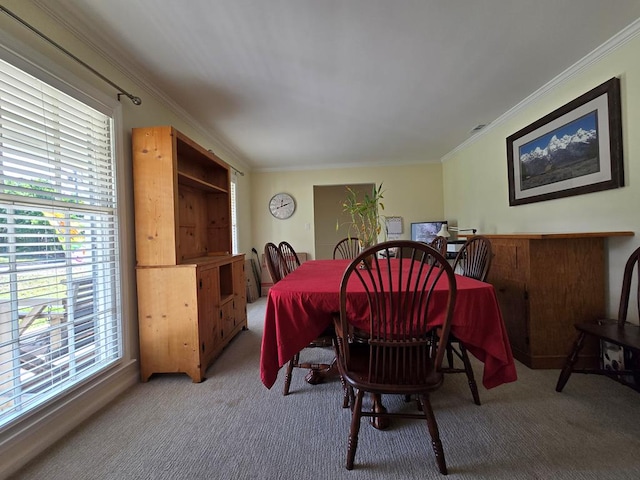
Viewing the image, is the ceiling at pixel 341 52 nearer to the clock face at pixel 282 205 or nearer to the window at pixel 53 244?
the window at pixel 53 244

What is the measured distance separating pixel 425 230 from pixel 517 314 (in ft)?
8.94

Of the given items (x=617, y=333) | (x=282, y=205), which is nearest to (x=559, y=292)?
(x=617, y=333)

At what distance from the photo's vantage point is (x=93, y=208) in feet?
5.49

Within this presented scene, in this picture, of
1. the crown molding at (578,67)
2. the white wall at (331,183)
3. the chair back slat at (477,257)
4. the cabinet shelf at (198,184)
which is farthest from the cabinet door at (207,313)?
the crown molding at (578,67)

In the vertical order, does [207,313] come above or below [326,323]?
below

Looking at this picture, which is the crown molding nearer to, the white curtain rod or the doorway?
the white curtain rod

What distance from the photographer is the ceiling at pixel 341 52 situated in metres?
1.51

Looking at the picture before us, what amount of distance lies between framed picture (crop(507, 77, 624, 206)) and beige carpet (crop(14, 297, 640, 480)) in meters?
1.50

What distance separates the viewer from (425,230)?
4.67 m

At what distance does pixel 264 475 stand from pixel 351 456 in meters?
0.39

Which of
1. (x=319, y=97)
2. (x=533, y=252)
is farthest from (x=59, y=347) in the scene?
(x=533, y=252)

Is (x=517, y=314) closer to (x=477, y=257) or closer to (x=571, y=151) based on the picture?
(x=477, y=257)

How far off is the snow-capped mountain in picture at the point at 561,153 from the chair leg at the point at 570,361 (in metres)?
1.40

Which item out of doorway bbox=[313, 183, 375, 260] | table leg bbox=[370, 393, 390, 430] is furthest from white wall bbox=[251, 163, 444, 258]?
table leg bbox=[370, 393, 390, 430]
